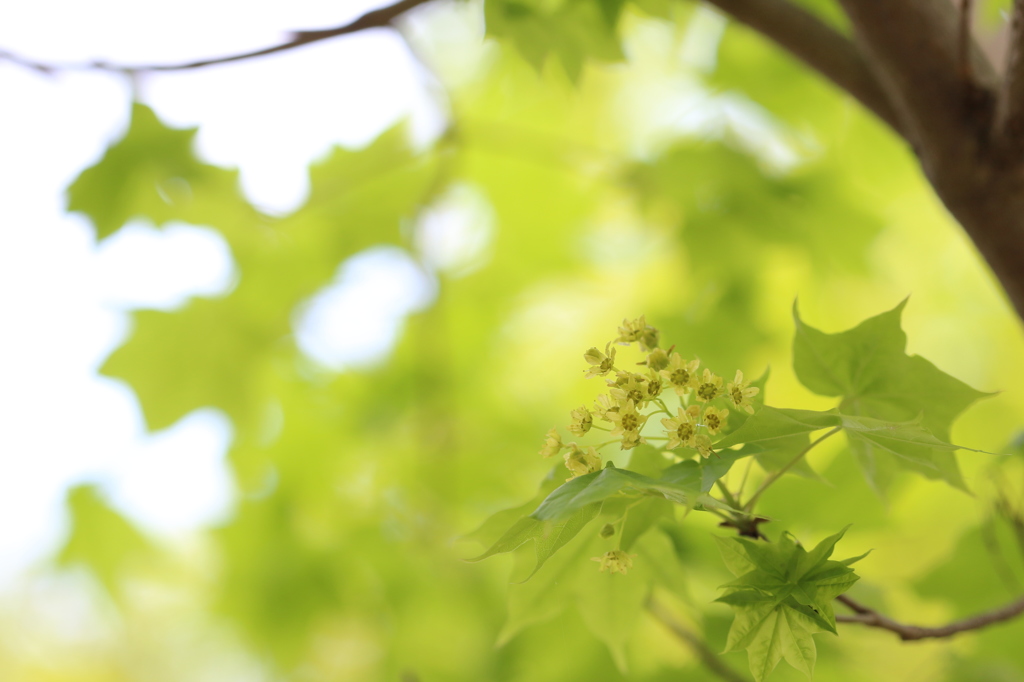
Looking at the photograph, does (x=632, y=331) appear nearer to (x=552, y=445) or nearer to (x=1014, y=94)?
(x=552, y=445)

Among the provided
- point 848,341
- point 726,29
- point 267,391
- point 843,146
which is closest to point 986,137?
point 848,341

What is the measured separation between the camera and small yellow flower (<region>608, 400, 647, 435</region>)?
0.35 m

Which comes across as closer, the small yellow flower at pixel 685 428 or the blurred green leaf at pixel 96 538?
the small yellow flower at pixel 685 428

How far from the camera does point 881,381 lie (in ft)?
1.44

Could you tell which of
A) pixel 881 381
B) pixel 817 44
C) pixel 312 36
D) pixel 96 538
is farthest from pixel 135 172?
pixel 881 381

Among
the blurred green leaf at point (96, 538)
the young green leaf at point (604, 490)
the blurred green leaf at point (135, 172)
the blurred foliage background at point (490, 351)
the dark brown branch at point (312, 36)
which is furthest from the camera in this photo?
the blurred green leaf at point (96, 538)

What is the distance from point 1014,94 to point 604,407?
1.25 feet

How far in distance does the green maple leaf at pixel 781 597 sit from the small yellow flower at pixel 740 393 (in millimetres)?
67

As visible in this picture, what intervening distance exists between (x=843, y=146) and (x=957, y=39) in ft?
2.66

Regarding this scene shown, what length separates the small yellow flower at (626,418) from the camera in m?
0.35

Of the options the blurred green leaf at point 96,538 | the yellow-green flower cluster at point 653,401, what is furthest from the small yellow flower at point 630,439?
the blurred green leaf at point 96,538

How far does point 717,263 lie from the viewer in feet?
3.96

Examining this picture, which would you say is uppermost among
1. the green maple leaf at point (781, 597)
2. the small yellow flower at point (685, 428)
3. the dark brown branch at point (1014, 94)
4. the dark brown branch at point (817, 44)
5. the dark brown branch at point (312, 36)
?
the dark brown branch at point (312, 36)

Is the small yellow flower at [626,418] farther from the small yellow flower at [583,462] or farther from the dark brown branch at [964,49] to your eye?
the dark brown branch at [964,49]
